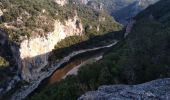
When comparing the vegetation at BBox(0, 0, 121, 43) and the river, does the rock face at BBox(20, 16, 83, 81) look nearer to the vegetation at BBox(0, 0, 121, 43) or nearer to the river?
the vegetation at BBox(0, 0, 121, 43)

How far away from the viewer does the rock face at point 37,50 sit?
85.7m

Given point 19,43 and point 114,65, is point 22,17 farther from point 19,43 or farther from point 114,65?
point 114,65

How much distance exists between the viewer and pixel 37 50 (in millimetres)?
93250

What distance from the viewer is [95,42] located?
122000 mm

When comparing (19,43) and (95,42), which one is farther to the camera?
(95,42)

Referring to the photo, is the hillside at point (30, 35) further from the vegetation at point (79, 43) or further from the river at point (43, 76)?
the river at point (43, 76)

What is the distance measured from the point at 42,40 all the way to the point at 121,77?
52323 mm

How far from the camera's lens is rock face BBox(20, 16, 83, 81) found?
85.7 meters

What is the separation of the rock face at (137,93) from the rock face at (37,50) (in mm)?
54620

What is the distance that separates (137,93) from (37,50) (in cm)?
6674

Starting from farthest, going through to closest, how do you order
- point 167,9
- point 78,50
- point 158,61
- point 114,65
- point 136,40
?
1. point 78,50
2. point 167,9
3. point 136,40
4. point 114,65
5. point 158,61

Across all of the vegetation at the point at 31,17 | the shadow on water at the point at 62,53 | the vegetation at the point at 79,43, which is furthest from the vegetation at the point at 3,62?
the vegetation at the point at 79,43

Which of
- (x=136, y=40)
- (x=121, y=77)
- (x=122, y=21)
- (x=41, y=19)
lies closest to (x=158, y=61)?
(x=121, y=77)

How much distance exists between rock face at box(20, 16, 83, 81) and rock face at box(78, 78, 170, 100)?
179 feet
